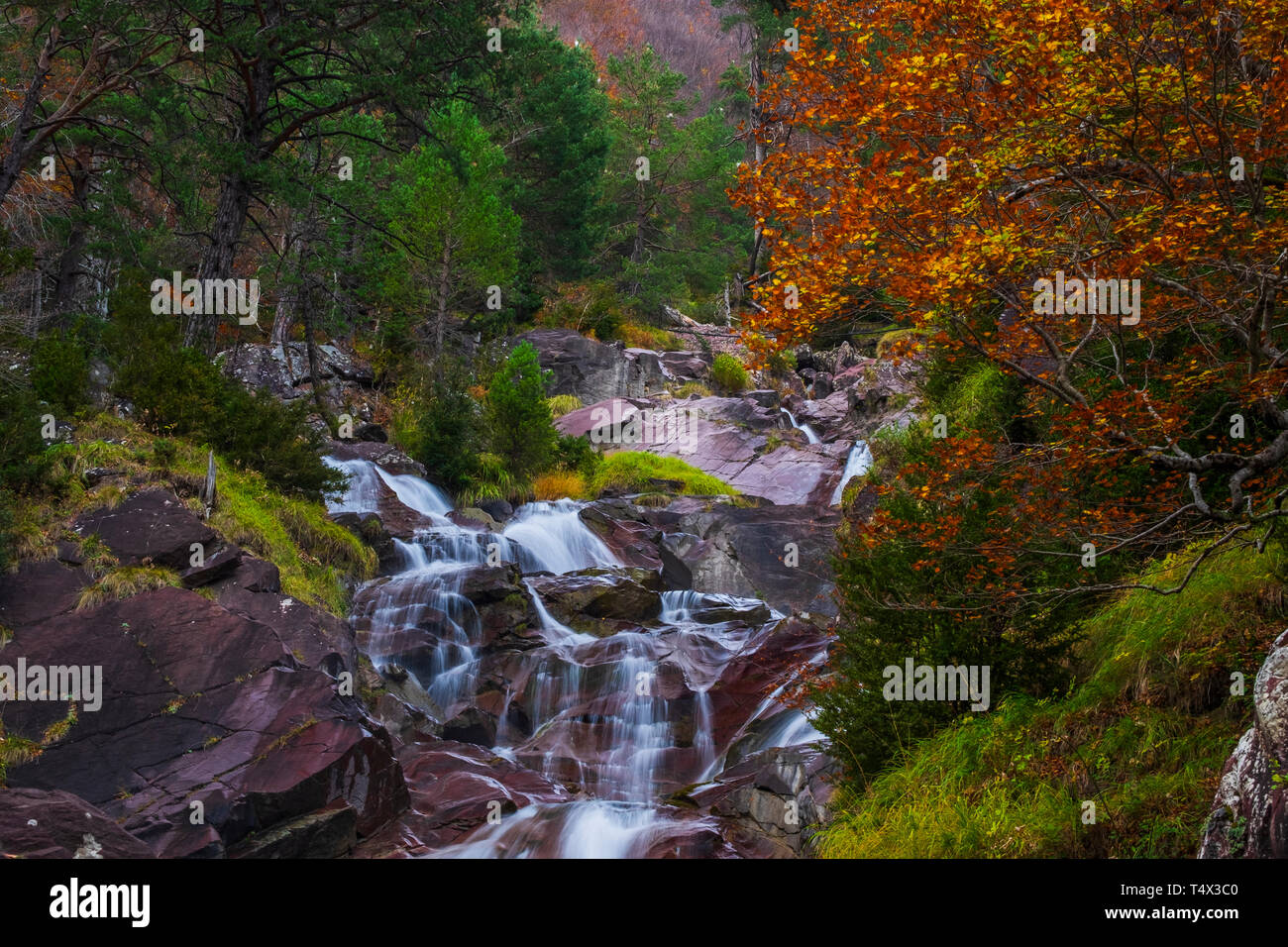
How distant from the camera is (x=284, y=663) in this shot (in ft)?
34.4

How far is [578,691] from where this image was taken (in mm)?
13664

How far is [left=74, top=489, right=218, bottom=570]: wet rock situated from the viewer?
11133 millimetres

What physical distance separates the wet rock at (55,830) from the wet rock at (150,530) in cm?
413

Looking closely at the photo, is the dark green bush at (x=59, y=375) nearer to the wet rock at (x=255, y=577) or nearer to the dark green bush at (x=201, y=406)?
the dark green bush at (x=201, y=406)

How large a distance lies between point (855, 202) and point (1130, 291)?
2.22 metres

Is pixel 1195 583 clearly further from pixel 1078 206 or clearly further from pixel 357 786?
pixel 357 786

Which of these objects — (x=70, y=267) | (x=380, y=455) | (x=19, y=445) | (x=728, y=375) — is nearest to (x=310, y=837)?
(x=19, y=445)

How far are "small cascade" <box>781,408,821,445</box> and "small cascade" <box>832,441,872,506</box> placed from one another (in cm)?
283

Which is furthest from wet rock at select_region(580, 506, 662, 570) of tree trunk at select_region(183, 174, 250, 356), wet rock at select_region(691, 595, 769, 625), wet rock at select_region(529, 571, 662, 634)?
tree trunk at select_region(183, 174, 250, 356)

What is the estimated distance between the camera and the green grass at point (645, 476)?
76.0ft

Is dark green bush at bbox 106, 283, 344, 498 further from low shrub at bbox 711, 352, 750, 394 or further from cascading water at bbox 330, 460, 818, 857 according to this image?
low shrub at bbox 711, 352, 750, 394

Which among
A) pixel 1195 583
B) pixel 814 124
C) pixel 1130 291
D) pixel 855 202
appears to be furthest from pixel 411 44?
pixel 1195 583

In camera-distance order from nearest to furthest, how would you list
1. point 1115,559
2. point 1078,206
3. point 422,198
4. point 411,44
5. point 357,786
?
point 1078,206, point 1115,559, point 357,786, point 411,44, point 422,198

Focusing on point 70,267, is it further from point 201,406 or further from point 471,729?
point 471,729
